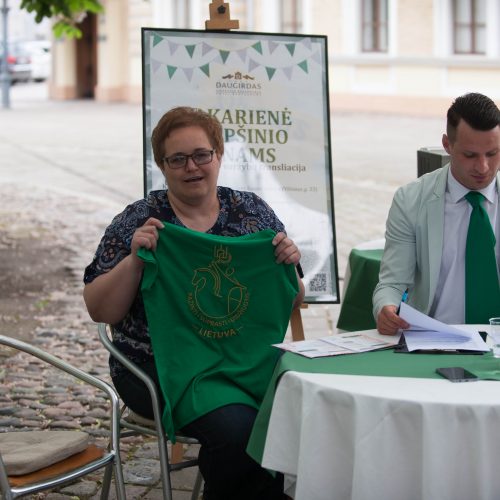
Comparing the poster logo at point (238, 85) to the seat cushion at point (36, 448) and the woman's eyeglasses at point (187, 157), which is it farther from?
the seat cushion at point (36, 448)

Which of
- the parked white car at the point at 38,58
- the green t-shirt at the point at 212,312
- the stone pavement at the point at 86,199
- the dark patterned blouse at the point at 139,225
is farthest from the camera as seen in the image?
the parked white car at the point at 38,58

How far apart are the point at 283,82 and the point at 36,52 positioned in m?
35.0

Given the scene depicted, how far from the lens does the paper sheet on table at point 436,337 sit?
3418mm

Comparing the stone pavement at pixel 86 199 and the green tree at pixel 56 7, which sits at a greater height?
the green tree at pixel 56 7

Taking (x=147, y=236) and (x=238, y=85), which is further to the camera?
(x=238, y=85)

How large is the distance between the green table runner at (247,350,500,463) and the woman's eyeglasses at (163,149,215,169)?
33.4 inches

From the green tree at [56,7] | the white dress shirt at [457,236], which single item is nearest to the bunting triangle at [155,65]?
the white dress shirt at [457,236]

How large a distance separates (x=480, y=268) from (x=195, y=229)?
96 cm

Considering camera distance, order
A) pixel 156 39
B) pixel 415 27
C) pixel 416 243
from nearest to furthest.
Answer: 1. pixel 416 243
2. pixel 156 39
3. pixel 415 27

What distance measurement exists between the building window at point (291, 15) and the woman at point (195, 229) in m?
24.0

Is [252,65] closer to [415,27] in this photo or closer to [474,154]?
[474,154]

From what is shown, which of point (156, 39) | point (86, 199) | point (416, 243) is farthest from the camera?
point (86, 199)

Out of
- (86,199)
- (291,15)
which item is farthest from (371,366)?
(291,15)

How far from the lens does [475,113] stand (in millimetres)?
3631
